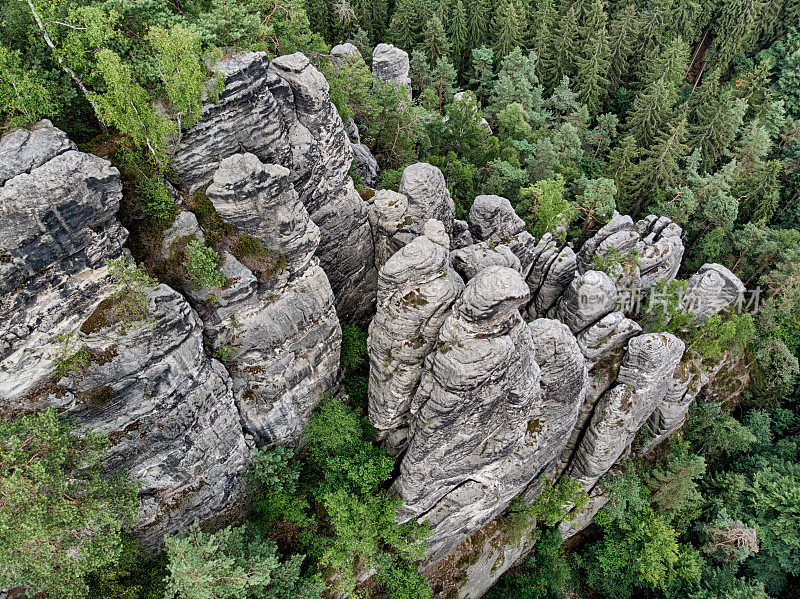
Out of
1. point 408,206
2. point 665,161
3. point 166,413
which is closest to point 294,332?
point 166,413

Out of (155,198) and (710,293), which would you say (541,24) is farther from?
(155,198)

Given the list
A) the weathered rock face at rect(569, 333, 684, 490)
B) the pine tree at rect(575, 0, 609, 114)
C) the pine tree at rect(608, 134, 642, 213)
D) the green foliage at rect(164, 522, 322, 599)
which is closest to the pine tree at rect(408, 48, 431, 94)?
the pine tree at rect(575, 0, 609, 114)

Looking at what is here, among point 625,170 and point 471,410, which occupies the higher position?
point 471,410

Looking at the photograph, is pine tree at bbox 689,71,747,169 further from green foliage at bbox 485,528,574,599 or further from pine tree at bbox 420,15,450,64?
green foliage at bbox 485,528,574,599

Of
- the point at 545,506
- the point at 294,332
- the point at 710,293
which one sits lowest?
the point at 545,506

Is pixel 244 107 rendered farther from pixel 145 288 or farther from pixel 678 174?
pixel 678 174

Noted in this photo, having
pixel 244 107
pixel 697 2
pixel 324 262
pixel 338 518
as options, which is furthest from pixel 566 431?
pixel 697 2
